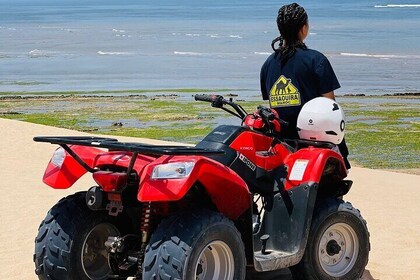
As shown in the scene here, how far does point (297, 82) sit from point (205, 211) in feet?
4.76

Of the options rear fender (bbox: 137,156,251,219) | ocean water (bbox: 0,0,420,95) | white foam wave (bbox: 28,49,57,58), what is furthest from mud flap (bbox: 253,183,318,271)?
white foam wave (bbox: 28,49,57,58)

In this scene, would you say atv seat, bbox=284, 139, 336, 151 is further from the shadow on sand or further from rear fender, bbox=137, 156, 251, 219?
the shadow on sand

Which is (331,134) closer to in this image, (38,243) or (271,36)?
(38,243)

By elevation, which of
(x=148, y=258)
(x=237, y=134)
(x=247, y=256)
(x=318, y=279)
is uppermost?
(x=237, y=134)

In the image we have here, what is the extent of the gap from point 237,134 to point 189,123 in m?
15.5

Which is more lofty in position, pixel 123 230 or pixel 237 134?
pixel 237 134

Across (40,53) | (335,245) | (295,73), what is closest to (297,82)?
(295,73)

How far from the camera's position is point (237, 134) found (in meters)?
5.34

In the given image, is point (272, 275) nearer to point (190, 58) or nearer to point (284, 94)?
point (284, 94)

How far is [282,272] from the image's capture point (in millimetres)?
6270

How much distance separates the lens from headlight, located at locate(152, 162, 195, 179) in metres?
4.47

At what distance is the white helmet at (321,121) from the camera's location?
5523mm

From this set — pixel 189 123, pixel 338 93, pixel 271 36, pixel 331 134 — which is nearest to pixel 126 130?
pixel 189 123

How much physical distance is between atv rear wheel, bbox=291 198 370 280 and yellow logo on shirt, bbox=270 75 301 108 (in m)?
0.72
